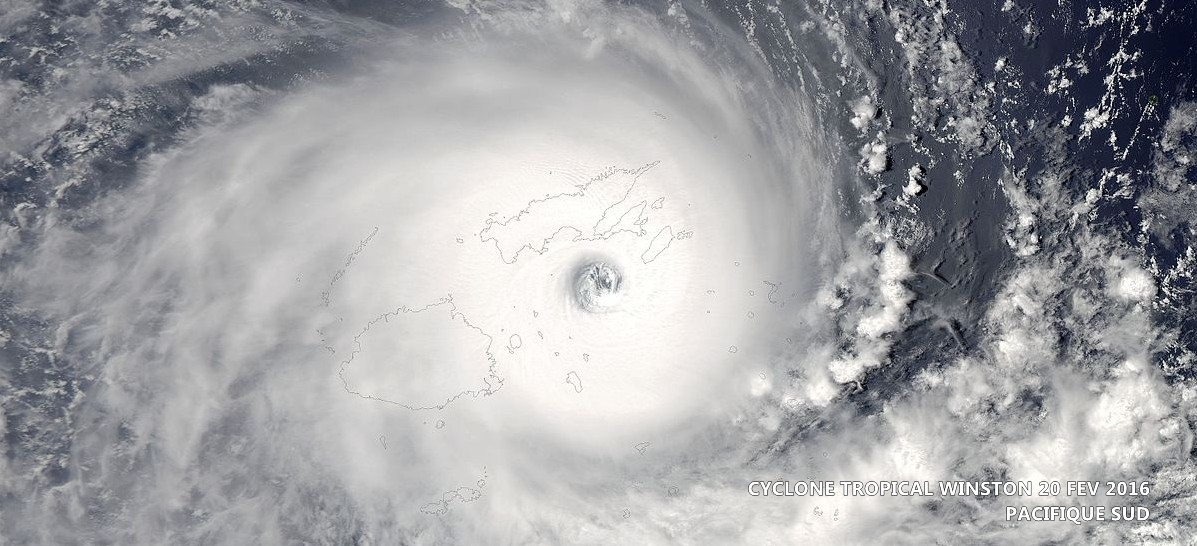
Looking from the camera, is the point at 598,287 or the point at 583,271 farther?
the point at 583,271

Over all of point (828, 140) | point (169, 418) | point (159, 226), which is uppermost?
point (828, 140)

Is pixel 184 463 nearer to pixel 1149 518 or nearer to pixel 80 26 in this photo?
pixel 80 26

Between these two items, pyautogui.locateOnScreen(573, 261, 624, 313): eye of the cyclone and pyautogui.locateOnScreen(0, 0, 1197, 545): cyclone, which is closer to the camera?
pyautogui.locateOnScreen(0, 0, 1197, 545): cyclone

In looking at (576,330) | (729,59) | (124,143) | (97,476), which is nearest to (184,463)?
(97,476)

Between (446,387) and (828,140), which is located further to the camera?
(446,387)

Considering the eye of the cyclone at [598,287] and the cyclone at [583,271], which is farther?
the eye of the cyclone at [598,287]

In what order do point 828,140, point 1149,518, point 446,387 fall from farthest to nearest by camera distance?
point 446,387
point 828,140
point 1149,518

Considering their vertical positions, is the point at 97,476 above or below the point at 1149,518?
above

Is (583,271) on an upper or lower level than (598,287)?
upper
